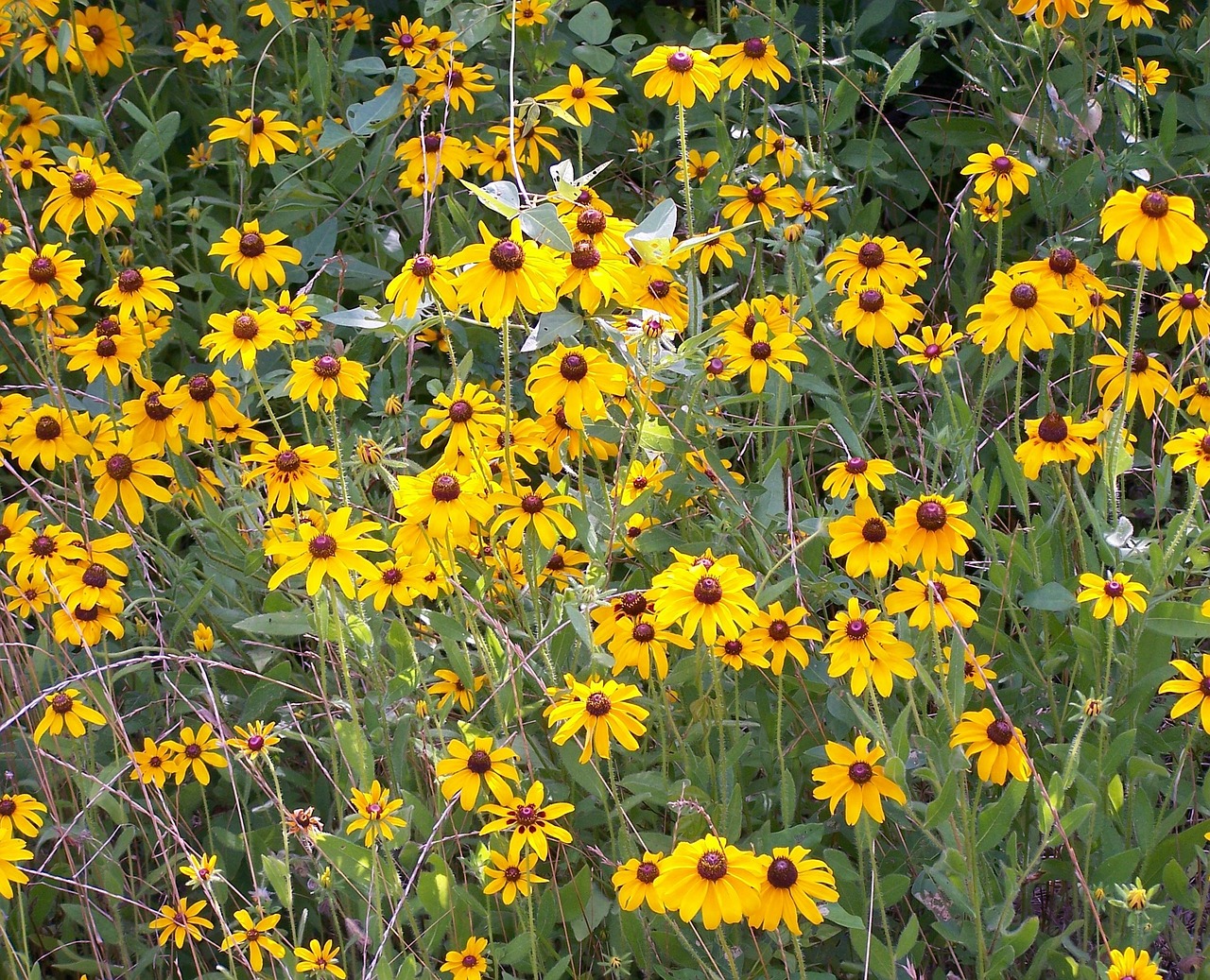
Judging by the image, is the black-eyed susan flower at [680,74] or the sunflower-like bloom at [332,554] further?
the black-eyed susan flower at [680,74]

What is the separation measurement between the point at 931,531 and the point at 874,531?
0.08 m

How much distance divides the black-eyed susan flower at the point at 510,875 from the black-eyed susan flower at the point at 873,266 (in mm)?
1137

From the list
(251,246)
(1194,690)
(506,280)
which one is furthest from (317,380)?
(1194,690)

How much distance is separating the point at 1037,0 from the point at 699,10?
173 cm

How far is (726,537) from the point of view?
2.25 meters

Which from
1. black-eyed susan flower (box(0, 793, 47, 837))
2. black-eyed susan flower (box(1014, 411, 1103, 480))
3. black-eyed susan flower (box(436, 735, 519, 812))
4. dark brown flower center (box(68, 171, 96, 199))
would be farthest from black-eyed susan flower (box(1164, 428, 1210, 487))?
dark brown flower center (box(68, 171, 96, 199))

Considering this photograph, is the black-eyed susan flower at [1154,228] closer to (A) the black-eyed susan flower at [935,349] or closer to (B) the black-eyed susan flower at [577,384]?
(A) the black-eyed susan flower at [935,349]

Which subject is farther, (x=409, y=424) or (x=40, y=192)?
(x=40, y=192)

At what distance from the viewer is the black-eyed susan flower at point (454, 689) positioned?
2145 millimetres

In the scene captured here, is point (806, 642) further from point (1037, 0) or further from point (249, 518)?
point (1037, 0)

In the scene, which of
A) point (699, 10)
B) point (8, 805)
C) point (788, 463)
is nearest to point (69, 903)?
point (8, 805)

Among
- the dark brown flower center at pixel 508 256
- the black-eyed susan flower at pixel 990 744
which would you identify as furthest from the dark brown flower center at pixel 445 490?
the black-eyed susan flower at pixel 990 744

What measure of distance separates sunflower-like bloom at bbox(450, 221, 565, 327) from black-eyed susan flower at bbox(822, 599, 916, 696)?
0.60m

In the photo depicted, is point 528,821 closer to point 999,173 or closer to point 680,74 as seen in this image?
point 680,74
